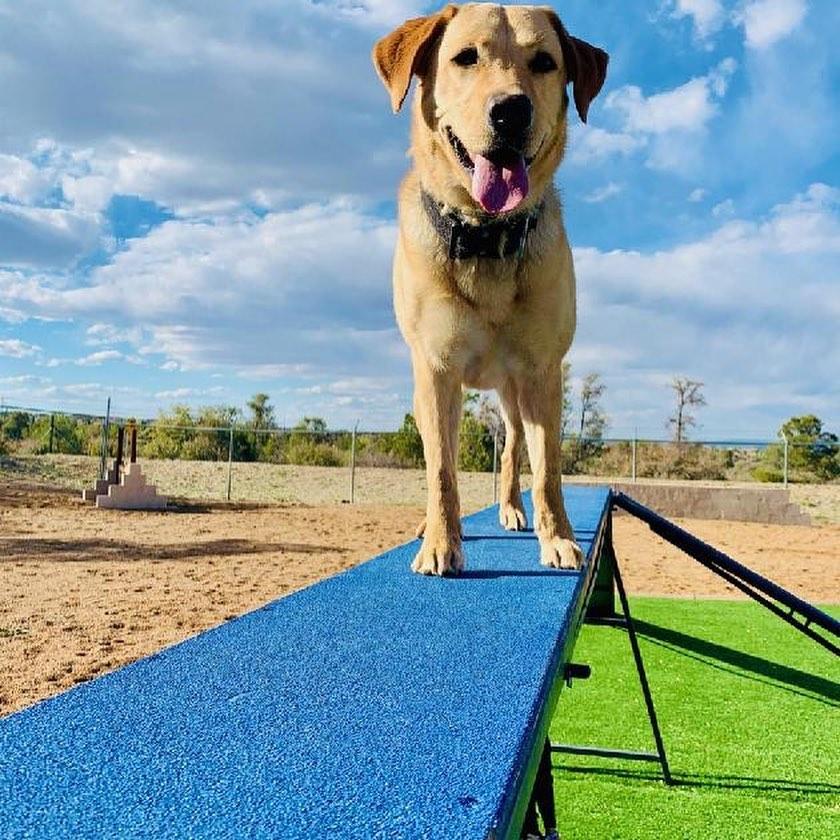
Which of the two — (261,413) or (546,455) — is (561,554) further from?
(261,413)

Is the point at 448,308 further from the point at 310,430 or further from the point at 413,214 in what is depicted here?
the point at 310,430

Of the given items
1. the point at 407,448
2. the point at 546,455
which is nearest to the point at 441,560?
the point at 546,455

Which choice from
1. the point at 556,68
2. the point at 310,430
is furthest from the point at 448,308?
the point at 310,430

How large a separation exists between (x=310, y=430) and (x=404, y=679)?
2746cm

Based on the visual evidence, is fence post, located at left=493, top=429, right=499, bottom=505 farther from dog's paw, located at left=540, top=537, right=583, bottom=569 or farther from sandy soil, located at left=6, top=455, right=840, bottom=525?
dog's paw, located at left=540, top=537, right=583, bottom=569

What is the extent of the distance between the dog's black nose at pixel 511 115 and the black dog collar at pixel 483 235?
0.39 metres

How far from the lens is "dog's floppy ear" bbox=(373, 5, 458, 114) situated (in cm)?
304

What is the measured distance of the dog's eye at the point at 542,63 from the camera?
294 cm

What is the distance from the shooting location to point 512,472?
14.8ft

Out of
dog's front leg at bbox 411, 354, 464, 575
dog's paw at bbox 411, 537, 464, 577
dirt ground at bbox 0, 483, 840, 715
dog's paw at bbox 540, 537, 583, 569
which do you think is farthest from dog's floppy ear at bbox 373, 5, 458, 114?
dirt ground at bbox 0, 483, 840, 715

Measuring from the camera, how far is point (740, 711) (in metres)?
5.66

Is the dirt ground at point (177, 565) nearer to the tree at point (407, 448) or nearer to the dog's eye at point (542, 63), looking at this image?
the dog's eye at point (542, 63)

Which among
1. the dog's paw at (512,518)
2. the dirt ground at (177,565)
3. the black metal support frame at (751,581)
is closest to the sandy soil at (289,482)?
the dirt ground at (177,565)

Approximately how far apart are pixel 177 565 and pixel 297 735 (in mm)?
11448
